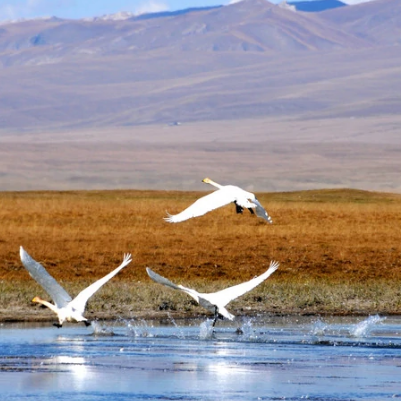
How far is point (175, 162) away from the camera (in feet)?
373

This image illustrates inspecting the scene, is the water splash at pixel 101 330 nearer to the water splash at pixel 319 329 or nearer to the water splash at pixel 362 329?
the water splash at pixel 319 329

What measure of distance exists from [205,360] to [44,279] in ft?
8.51

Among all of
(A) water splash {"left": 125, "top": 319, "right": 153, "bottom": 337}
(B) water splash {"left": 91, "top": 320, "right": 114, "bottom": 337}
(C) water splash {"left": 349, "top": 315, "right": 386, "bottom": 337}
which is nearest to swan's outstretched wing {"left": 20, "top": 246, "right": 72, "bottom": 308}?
(B) water splash {"left": 91, "top": 320, "right": 114, "bottom": 337}

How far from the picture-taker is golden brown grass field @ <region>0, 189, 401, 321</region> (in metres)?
19.9

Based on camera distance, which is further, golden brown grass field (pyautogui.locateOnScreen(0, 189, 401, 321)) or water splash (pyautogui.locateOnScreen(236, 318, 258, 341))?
golden brown grass field (pyautogui.locateOnScreen(0, 189, 401, 321))

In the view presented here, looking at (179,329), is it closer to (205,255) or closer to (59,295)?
(59,295)

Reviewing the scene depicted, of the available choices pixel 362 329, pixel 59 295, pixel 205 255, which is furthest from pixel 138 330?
pixel 205 255

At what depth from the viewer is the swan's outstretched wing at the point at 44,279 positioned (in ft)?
51.0

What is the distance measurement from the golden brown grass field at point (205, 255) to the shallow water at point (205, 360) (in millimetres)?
1414

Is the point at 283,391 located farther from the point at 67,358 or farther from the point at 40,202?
the point at 40,202

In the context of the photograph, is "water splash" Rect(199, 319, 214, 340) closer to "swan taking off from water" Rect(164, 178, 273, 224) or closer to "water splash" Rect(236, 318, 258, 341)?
"water splash" Rect(236, 318, 258, 341)

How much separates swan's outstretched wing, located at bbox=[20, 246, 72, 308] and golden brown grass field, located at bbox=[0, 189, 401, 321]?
241 centimetres

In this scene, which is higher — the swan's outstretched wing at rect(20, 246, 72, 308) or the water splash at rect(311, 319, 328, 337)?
→ the swan's outstretched wing at rect(20, 246, 72, 308)

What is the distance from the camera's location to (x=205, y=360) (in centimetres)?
1439
